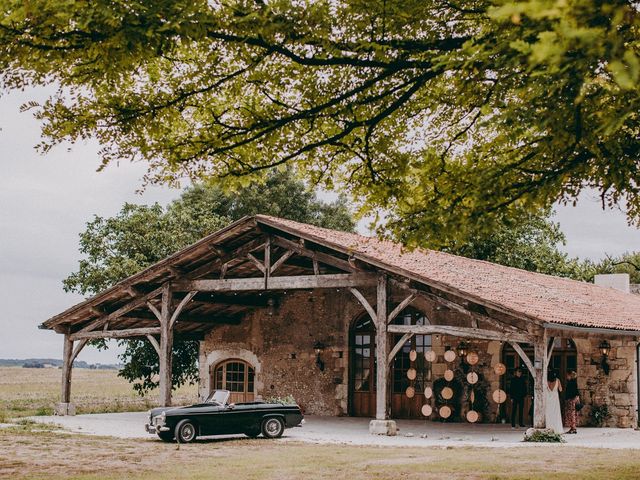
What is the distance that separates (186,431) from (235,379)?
8324mm

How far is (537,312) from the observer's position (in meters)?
16.0

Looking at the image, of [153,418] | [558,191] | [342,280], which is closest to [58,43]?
[558,191]

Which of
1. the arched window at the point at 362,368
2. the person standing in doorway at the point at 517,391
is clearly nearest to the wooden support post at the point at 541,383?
the person standing in doorway at the point at 517,391

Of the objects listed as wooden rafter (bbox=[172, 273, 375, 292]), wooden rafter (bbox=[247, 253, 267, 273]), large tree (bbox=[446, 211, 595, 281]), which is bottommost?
wooden rafter (bbox=[172, 273, 375, 292])

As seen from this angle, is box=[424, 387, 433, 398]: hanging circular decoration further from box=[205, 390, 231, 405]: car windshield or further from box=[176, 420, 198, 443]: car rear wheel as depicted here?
box=[176, 420, 198, 443]: car rear wheel

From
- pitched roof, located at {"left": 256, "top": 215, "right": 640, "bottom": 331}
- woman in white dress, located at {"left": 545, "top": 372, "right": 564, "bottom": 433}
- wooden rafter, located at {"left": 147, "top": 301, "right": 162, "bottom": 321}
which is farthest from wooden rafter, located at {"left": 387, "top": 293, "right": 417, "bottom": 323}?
wooden rafter, located at {"left": 147, "top": 301, "right": 162, "bottom": 321}

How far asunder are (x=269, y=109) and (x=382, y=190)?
6.18ft

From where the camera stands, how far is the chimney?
27.5 meters

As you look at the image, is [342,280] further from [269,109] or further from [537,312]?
[269,109]

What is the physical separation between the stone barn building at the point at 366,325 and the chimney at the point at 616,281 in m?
3.32

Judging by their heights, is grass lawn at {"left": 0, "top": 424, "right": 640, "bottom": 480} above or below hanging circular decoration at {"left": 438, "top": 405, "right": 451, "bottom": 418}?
below

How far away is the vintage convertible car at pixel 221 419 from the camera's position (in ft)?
49.9

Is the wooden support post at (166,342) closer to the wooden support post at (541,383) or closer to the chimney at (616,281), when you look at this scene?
the wooden support post at (541,383)

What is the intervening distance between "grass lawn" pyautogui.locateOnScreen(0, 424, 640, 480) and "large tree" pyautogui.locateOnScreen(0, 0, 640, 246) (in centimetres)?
330
